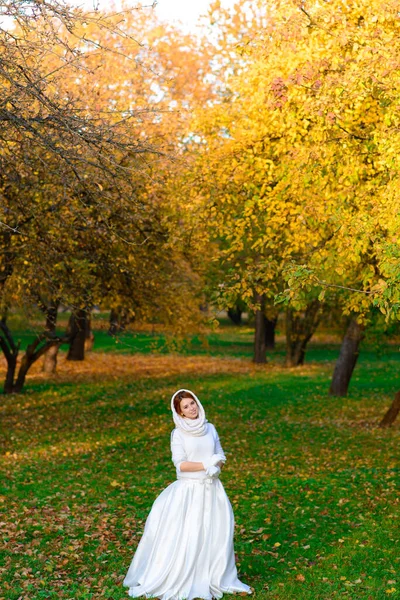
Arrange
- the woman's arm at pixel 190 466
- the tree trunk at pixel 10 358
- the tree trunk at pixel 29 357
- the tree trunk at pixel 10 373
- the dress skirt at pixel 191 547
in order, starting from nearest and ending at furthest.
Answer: the dress skirt at pixel 191 547 < the woman's arm at pixel 190 466 < the tree trunk at pixel 29 357 < the tree trunk at pixel 10 358 < the tree trunk at pixel 10 373

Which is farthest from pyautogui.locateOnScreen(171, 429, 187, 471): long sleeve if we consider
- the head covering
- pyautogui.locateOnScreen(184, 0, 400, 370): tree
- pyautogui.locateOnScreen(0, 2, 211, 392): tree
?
pyautogui.locateOnScreen(0, 2, 211, 392): tree

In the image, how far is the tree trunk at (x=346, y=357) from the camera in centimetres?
2383

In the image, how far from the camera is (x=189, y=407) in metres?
7.81

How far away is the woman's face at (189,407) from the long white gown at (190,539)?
193mm

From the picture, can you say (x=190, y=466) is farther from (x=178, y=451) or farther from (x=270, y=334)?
(x=270, y=334)

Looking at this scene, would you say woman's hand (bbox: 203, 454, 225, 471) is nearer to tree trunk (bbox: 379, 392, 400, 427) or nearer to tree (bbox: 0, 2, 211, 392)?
tree (bbox: 0, 2, 211, 392)

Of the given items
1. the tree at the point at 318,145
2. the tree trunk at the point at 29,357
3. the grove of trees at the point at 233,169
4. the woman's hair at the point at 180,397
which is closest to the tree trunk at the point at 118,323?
the grove of trees at the point at 233,169

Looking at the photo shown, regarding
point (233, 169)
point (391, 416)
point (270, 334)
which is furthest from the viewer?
point (270, 334)

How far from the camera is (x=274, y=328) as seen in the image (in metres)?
47.5

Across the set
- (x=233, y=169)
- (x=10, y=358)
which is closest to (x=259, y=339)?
(x=10, y=358)

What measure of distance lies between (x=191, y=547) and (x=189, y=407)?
1.19 meters

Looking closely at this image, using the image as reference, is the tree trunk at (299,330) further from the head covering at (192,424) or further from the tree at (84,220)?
the head covering at (192,424)

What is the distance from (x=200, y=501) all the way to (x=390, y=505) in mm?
4948

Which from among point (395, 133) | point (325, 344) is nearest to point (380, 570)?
point (395, 133)
